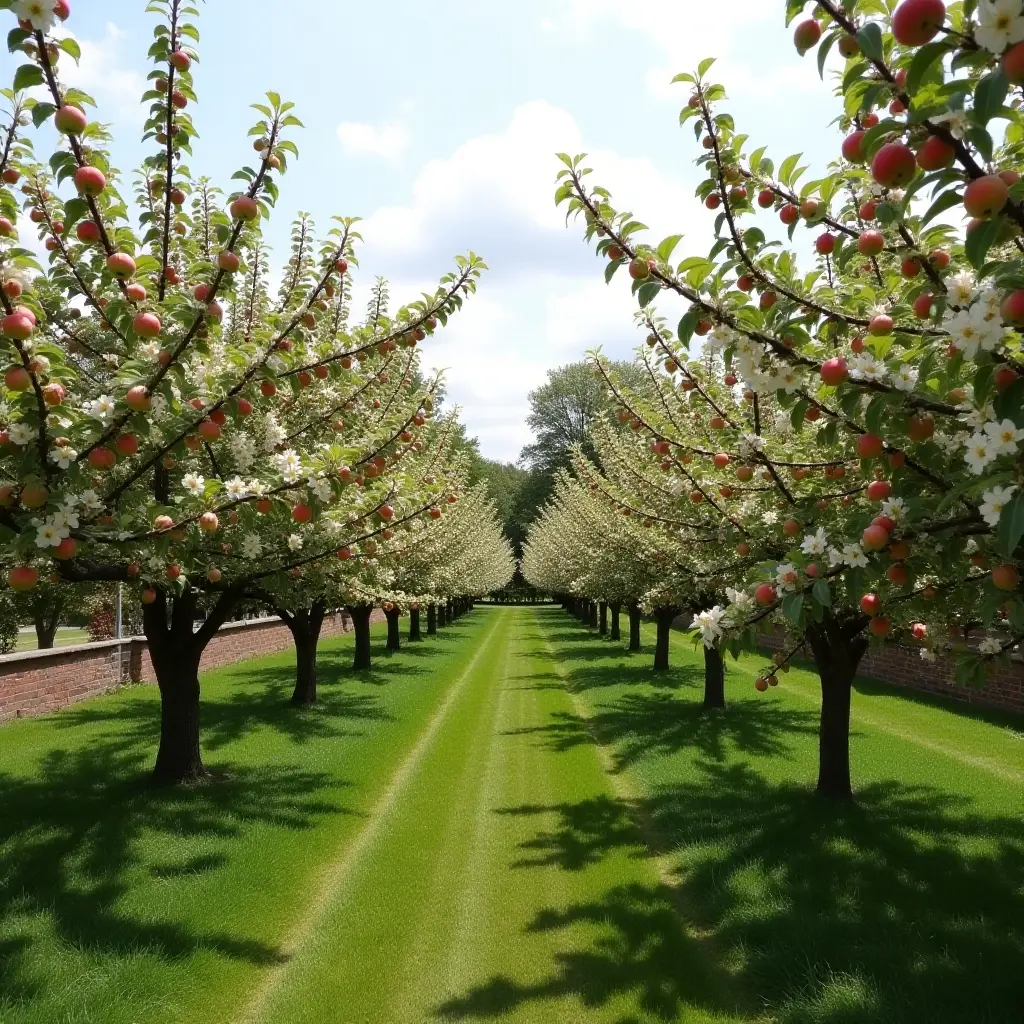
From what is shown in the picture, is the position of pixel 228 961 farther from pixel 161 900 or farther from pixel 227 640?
pixel 227 640

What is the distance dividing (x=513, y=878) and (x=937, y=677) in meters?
13.3

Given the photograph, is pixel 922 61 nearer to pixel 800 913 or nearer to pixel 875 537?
pixel 875 537

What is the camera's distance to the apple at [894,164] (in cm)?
236

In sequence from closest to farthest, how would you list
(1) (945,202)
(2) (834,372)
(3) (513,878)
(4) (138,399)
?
(1) (945,202) → (2) (834,372) → (4) (138,399) → (3) (513,878)

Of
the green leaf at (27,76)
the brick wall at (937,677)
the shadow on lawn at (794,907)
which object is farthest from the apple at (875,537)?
the brick wall at (937,677)

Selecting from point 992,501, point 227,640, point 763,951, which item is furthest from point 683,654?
point 992,501

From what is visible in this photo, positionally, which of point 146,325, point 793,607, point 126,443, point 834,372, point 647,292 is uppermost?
point 647,292

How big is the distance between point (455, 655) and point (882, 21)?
24.7 meters

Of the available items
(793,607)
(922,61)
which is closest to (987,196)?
(922,61)

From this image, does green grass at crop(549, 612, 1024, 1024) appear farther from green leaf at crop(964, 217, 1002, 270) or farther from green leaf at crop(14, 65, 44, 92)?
green leaf at crop(14, 65, 44, 92)

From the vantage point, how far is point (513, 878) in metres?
7.28

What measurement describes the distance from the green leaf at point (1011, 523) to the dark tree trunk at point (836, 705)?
6489mm

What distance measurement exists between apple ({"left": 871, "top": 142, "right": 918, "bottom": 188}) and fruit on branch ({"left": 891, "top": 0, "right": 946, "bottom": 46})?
0.30 meters

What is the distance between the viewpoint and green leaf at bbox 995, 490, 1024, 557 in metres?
2.50
